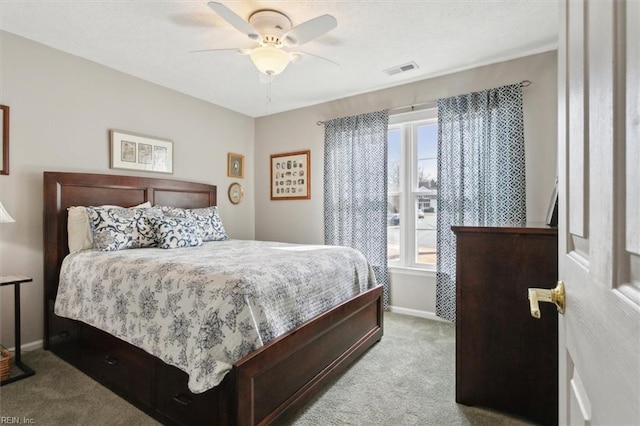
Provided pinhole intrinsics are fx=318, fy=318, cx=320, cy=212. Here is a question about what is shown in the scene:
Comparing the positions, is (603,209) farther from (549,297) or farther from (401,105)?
(401,105)

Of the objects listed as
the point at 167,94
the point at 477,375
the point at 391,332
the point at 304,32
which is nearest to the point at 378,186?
the point at 391,332

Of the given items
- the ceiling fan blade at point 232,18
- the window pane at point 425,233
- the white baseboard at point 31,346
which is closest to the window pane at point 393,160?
the window pane at point 425,233

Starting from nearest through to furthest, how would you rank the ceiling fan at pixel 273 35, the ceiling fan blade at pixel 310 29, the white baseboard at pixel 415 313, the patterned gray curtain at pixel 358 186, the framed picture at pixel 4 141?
the ceiling fan blade at pixel 310 29 < the ceiling fan at pixel 273 35 < the framed picture at pixel 4 141 < the white baseboard at pixel 415 313 < the patterned gray curtain at pixel 358 186

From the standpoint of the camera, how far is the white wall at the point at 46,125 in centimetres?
253

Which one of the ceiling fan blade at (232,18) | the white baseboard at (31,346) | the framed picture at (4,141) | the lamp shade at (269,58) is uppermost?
the ceiling fan blade at (232,18)

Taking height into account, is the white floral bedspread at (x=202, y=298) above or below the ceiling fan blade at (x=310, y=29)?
below

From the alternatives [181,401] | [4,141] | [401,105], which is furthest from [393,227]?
[4,141]

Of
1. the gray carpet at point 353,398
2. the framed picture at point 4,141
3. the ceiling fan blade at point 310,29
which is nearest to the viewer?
the gray carpet at point 353,398

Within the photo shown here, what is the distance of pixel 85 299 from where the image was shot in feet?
7.14

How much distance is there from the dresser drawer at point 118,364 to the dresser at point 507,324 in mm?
1789

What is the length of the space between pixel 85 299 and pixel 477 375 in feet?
8.34

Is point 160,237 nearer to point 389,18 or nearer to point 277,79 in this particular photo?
point 277,79

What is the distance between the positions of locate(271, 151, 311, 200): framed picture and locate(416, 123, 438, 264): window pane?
1.42 m

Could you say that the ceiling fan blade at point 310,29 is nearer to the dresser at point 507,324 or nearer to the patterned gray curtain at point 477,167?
the dresser at point 507,324
